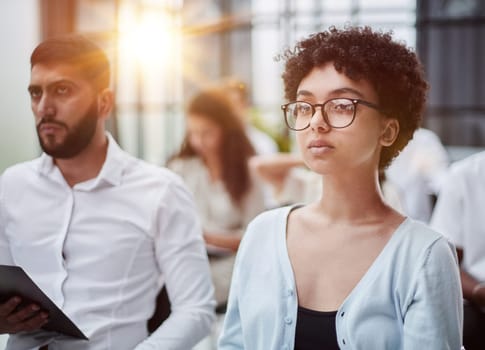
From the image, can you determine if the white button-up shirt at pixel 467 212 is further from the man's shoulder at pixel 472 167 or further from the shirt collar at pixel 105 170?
the shirt collar at pixel 105 170

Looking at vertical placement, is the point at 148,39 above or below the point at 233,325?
above

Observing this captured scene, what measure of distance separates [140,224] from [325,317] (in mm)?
596

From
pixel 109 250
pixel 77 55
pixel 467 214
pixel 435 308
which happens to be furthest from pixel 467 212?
pixel 77 55

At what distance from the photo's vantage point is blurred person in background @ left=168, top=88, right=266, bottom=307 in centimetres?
316

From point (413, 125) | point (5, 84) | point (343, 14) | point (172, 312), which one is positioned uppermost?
point (343, 14)

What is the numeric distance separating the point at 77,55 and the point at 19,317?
60cm

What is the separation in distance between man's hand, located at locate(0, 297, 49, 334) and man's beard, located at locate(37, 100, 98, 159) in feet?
1.21

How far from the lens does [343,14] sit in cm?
691

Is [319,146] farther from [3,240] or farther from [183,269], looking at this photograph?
[3,240]

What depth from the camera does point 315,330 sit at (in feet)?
3.95

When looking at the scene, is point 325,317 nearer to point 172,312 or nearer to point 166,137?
point 172,312

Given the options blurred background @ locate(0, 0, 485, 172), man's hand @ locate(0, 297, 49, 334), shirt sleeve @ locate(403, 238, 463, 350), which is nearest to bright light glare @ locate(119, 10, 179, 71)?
blurred background @ locate(0, 0, 485, 172)

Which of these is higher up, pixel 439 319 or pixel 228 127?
pixel 228 127

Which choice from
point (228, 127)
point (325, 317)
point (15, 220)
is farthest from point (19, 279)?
point (228, 127)
